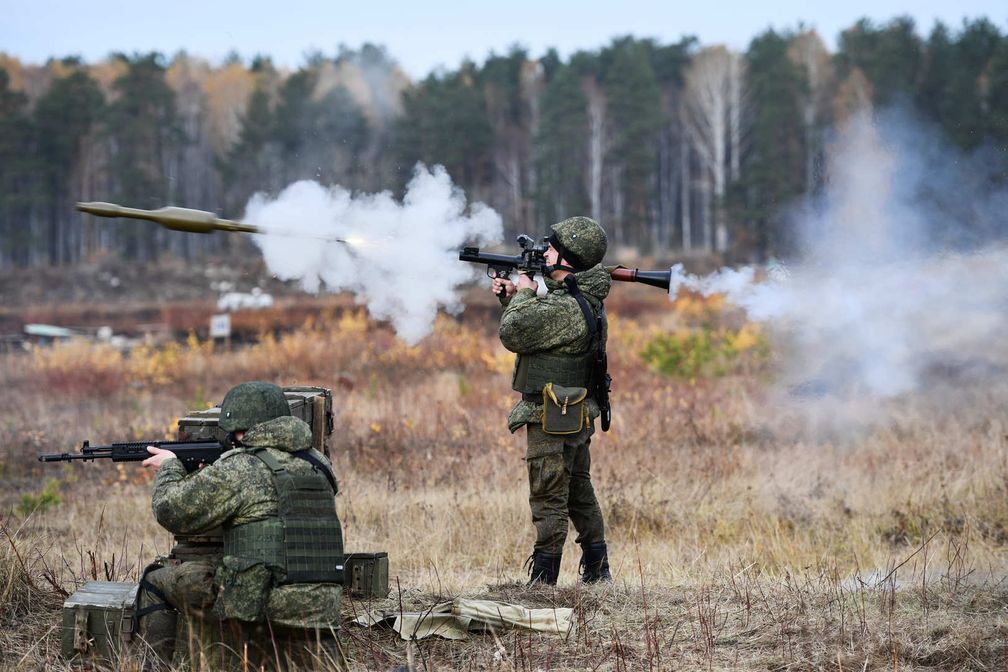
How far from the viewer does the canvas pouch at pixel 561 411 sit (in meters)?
6.44

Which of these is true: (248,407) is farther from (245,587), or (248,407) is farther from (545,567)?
(545,567)

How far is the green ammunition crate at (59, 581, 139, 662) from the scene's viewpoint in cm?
517

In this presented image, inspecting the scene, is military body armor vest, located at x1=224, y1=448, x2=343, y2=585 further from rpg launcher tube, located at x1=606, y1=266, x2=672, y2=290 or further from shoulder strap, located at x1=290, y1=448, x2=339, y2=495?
rpg launcher tube, located at x1=606, y1=266, x2=672, y2=290

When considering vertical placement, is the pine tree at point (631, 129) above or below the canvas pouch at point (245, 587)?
above

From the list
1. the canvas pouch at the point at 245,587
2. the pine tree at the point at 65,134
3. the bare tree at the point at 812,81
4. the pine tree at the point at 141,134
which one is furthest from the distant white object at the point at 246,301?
the canvas pouch at the point at 245,587

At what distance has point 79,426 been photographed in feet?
42.9

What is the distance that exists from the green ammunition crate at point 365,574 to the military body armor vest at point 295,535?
91 centimetres

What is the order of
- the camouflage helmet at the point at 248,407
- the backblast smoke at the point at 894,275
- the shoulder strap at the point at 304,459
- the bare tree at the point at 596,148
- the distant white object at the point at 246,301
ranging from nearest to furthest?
the shoulder strap at the point at 304,459, the camouflage helmet at the point at 248,407, the backblast smoke at the point at 894,275, the distant white object at the point at 246,301, the bare tree at the point at 596,148

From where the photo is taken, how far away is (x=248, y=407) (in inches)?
195

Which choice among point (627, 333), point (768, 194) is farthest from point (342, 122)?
point (627, 333)

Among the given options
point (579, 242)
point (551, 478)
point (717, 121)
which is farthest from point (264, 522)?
point (717, 121)

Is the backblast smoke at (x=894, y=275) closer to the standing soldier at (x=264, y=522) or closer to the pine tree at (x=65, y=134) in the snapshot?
the standing soldier at (x=264, y=522)

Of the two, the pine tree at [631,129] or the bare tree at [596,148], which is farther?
the pine tree at [631,129]

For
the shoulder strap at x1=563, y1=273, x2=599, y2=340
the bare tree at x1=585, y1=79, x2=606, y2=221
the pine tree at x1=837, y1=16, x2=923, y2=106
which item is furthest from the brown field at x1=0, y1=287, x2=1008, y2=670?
the bare tree at x1=585, y1=79, x2=606, y2=221
